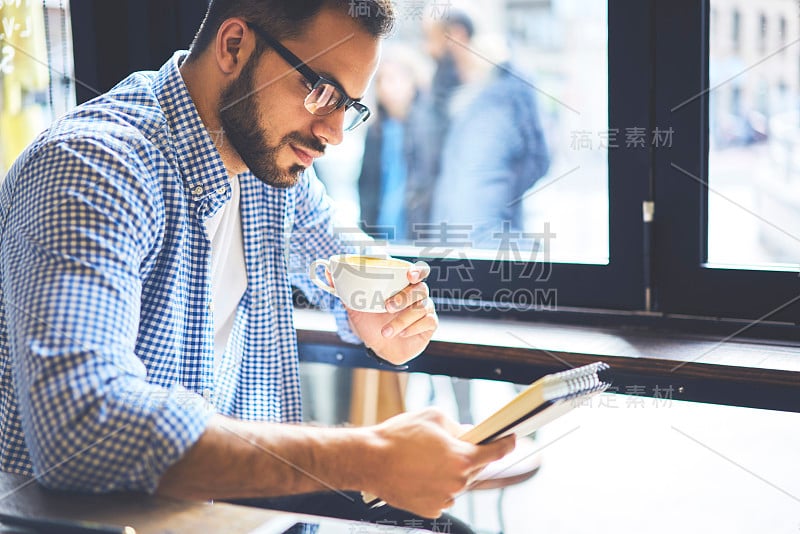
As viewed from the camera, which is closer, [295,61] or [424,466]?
[424,466]

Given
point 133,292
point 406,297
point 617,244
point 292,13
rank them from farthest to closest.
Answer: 1. point 617,244
2. point 406,297
3. point 292,13
4. point 133,292

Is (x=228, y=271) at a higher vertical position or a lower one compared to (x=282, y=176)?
lower

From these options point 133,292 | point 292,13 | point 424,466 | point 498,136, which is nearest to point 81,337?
point 133,292

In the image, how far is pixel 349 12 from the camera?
1.24 meters

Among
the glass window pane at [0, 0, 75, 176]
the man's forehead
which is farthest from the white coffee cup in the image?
the glass window pane at [0, 0, 75, 176]

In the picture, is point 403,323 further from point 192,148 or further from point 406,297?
point 192,148

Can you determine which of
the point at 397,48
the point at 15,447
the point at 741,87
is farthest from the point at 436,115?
the point at 15,447

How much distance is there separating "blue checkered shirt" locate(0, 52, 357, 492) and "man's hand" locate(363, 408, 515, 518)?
0.65 ft

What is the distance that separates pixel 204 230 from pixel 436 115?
0.88 meters

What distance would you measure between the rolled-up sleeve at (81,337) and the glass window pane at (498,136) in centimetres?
75

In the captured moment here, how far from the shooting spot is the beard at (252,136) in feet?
4.18

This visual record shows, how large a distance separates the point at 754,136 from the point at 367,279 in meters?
0.78

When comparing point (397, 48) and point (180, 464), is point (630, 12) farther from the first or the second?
point (180, 464)

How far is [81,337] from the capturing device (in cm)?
88
